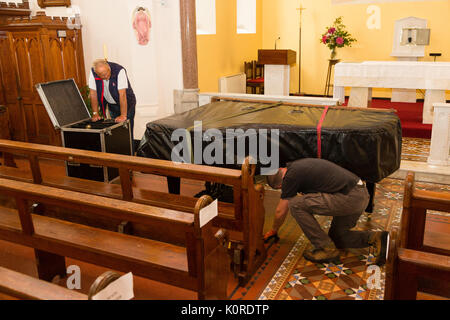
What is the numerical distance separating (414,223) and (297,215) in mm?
957

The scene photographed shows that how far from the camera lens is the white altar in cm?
712

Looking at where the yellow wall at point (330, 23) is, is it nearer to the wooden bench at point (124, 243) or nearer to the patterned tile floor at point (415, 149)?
the patterned tile floor at point (415, 149)

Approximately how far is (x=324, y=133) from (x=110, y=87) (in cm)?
275

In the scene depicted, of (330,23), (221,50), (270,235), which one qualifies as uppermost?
(330,23)

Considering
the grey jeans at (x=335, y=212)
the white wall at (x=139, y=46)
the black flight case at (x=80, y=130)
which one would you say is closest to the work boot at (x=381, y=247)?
the grey jeans at (x=335, y=212)

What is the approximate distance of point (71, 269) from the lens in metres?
3.37

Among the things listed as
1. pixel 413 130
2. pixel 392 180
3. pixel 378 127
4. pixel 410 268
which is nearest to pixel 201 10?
pixel 413 130

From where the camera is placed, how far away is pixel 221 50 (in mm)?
9227

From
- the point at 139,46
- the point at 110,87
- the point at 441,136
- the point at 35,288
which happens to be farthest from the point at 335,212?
the point at 139,46

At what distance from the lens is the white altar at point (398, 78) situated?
280 inches

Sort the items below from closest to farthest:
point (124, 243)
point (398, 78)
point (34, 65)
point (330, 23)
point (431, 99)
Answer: point (124, 243), point (34, 65), point (431, 99), point (398, 78), point (330, 23)

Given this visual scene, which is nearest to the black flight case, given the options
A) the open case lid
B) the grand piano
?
the open case lid

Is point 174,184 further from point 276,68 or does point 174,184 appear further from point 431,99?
point 276,68

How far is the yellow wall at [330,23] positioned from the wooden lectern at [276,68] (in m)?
1.83
